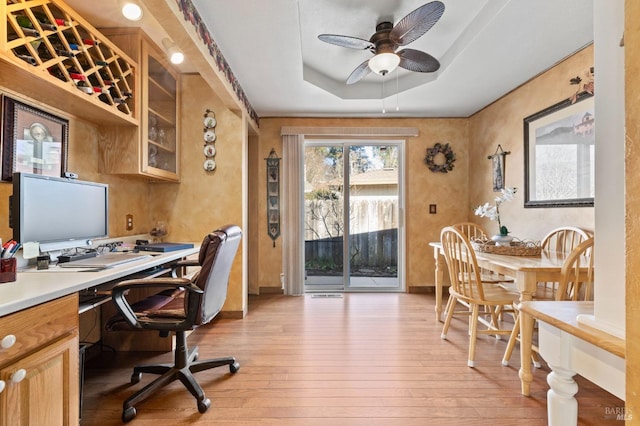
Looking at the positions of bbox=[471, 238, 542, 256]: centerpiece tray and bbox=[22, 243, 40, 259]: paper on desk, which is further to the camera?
bbox=[471, 238, 542, 256]: centerpiece tray

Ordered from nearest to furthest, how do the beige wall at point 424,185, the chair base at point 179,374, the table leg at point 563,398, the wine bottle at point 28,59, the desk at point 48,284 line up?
the table leg at point 563,398
the desk at point 48,284
the wine bottle at point 28,59
the chair base at point 179,374
the beige wall at point 424,185

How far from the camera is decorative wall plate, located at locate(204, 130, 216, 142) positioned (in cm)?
290

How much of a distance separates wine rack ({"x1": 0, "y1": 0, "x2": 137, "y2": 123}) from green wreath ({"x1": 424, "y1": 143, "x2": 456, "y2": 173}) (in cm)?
329

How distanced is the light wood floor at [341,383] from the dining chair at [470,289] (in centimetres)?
22

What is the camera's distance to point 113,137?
2264 mm

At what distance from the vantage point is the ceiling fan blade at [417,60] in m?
2.14

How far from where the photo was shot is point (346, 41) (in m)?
2.01

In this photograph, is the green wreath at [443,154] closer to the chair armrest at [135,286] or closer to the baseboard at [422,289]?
the baseboard at [422,289]

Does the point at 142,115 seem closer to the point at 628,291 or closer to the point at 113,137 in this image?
the point at 113,137

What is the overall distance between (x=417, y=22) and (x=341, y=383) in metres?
2.27

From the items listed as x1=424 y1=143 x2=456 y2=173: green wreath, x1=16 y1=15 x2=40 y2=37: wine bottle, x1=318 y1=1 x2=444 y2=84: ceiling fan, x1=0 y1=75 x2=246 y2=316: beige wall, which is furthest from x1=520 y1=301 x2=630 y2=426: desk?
x1=424 y1=143 x2=456 y2=173: green wreath

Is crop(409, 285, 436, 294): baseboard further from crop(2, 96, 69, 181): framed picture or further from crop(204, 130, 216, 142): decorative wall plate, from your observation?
crop(2, 96, 69, 181): framed picture

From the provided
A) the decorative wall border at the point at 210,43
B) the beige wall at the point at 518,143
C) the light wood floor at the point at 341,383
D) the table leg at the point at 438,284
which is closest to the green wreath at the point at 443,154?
the beige wall at the point at 518,143

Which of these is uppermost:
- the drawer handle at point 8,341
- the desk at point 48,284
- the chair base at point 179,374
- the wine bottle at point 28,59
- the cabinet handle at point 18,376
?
the wine bottle at point 28,59
